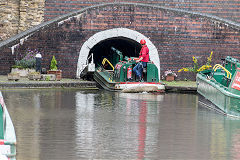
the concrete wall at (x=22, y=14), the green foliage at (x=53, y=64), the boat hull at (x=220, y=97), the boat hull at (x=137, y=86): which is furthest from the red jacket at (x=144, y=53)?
the concrete wall at (x=22, y=14)

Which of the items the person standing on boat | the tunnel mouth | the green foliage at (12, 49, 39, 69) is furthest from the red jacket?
the tunnel mouth

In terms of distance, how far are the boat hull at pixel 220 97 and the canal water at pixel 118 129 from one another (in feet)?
1.10

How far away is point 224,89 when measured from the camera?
15.4 meters

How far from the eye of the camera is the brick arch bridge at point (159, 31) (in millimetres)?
25891

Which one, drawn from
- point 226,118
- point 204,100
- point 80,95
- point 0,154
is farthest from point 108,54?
point 0,154

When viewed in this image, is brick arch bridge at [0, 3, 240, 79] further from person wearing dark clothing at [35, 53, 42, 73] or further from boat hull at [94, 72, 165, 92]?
boat hull at [94, 72, 165, 92]

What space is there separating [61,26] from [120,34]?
252cm

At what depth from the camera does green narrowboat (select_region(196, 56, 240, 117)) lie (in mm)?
14469

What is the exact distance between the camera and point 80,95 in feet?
63.1

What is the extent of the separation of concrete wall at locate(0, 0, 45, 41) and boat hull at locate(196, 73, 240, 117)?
42.1 feet

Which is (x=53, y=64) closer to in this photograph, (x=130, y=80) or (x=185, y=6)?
(x=130, y=80)

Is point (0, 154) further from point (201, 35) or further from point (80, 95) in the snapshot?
point (201, 35)

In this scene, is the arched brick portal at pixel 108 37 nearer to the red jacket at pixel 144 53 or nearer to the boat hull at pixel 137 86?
the red jacket at pixel 144 53

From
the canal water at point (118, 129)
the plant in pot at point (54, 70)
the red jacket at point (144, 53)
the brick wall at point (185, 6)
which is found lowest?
the canal water at point (118, 129)
